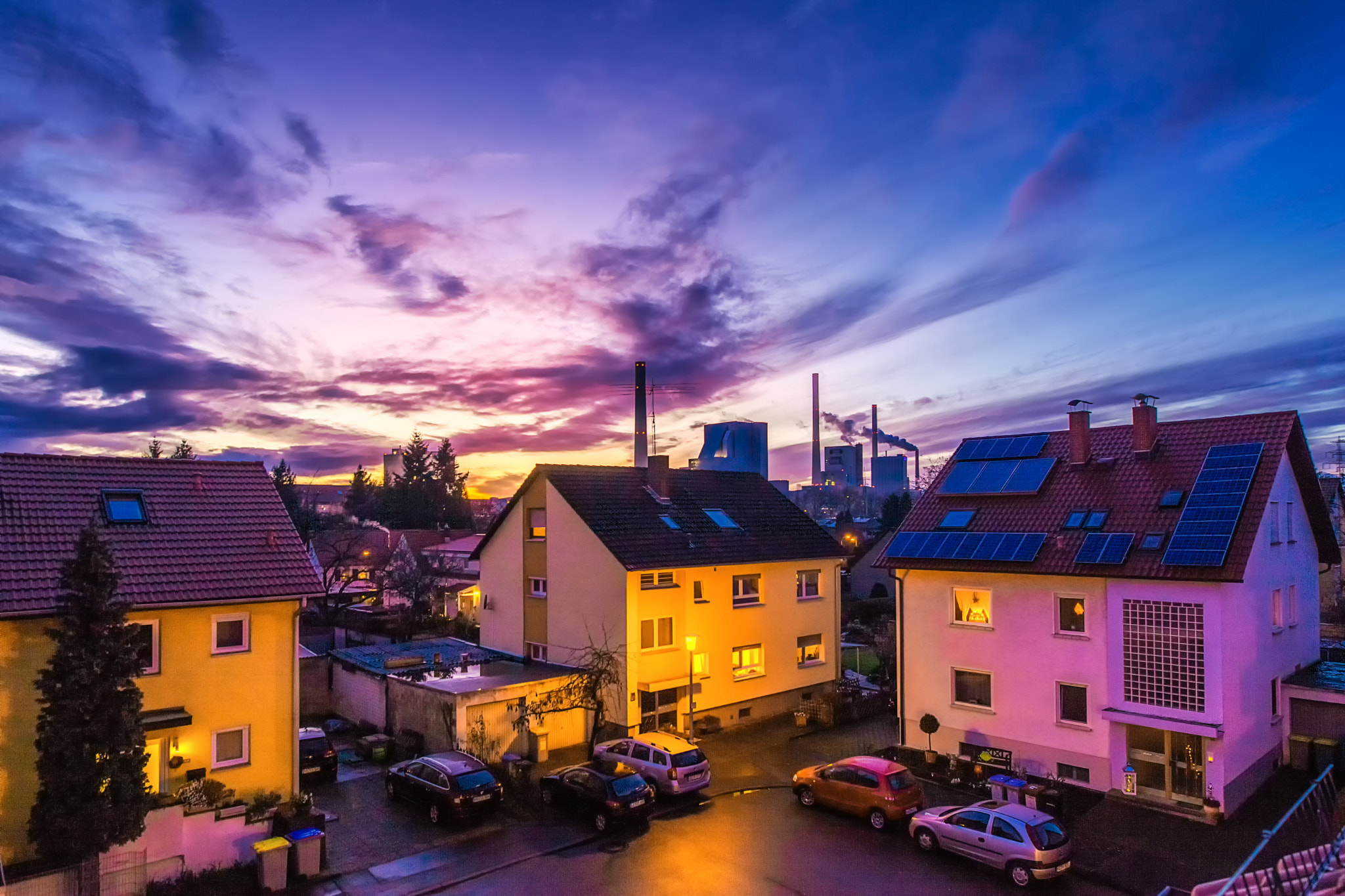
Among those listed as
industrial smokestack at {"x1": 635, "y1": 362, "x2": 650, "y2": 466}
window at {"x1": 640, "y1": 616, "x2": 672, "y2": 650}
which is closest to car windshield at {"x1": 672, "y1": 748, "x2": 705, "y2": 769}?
window at {"x1": 640, "y1": 616, "x2": 672, "y2": 650}

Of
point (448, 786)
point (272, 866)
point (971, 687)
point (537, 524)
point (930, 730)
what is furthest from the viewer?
point (537, 524)

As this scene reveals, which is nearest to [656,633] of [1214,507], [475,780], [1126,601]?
[475,780]

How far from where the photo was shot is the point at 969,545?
23750 mm

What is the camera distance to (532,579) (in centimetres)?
3038

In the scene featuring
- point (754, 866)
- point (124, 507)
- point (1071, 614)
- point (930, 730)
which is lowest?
point (754, 866)

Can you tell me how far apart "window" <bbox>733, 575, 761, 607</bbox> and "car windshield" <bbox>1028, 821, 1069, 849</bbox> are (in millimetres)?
14282

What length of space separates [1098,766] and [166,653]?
2334 centimetres

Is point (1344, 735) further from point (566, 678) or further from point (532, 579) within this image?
point (532, 579)

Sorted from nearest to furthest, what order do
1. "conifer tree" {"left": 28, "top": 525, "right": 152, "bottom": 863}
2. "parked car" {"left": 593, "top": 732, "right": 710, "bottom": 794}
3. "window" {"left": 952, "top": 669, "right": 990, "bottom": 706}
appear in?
"conifer tree" {"left": 28, "top": 525, "right": 152, "bottom": 863} < "parked car" {"left": 593, "top": 732, "right": 710, "bottom": 794} < "window" {"left": 952, "top": 669, "right": 990, "bottom": 706}

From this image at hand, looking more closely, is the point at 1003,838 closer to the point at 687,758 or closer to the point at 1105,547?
the point at 687,758

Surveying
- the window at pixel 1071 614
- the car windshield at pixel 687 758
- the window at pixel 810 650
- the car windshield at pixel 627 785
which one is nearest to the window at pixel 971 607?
the window at pixel 1071 614

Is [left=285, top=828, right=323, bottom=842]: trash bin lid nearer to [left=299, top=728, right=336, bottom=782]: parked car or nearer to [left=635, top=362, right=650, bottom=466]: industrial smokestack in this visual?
[left=299, top=728, right=336, bottom=782]: parked car

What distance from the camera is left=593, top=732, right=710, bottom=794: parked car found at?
20922mm

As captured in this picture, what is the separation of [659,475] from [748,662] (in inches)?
319
